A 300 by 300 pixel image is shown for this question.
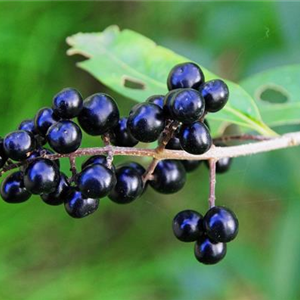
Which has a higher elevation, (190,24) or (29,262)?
(190,24)

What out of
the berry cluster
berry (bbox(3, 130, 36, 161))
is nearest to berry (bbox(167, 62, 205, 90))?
the berry cluster

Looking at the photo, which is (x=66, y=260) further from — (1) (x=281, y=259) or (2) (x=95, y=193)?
(2) (x=95, y=193)

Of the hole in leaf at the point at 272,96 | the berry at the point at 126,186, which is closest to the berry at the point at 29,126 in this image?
the berry at the point at 126,186

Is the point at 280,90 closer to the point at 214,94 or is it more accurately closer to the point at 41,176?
the point at 214,94

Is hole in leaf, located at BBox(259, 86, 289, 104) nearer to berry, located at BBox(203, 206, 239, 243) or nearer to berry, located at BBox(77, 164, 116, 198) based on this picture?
berry, located at BBox(203, 206, 239, 243)

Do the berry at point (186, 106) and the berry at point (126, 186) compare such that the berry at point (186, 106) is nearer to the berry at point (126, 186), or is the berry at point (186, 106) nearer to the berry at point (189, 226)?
the berry at point (126, 186)

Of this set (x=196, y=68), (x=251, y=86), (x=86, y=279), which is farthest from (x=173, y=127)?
(x=86, y=279)
